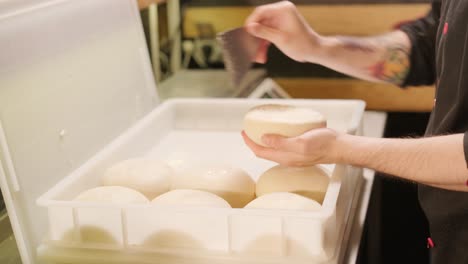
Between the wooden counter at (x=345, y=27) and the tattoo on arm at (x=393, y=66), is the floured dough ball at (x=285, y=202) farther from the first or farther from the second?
the wooden counter at (x=345, y=27)

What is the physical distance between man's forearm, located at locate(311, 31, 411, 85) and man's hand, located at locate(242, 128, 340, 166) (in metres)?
0.47

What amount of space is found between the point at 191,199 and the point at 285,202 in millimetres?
160

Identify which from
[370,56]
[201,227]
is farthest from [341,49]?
[201,227]

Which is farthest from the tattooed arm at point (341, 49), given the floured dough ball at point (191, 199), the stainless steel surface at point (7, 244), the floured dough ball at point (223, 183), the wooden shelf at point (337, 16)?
the wooden shelf at point (337, 16)

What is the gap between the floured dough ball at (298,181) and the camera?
3.81 ft

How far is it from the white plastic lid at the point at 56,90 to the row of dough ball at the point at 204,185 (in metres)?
0.10

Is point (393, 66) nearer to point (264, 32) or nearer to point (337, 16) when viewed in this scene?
point (264, 32)

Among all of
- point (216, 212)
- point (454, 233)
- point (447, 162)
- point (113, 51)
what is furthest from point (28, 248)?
point (454, 233)

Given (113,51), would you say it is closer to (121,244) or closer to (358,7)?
(121,244)

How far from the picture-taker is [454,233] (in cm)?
127

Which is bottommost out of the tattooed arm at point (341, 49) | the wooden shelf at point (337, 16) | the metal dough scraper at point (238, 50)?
the wooden shelf at point (337, 16)

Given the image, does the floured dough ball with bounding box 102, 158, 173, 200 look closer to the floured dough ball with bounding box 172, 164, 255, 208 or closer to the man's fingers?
the floured dough ball with bounding box 172, 164, 255, 208

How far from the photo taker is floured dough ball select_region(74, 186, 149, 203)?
1.09 meters

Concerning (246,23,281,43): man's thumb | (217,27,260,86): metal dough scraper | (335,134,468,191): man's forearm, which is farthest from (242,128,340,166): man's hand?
(246,23,281,43): man's thumb
